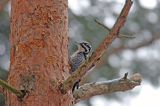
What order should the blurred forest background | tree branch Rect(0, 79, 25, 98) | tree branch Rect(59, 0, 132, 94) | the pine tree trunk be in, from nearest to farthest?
1. tree branch Rect(59, 0, 132, 94)
2. tree branch Rect(0, 79, 25, 98)
3. the pine tree trunk
4. the blurred forest background

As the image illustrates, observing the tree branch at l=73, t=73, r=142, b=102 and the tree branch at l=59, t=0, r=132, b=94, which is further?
the tree branch at l=73, t=73, r=142, b=102

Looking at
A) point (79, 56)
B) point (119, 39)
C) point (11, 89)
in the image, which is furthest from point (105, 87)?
point (119, 39)

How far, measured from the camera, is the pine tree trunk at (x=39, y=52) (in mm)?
1608

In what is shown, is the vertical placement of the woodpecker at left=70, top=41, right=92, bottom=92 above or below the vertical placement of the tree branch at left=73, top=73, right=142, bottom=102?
above

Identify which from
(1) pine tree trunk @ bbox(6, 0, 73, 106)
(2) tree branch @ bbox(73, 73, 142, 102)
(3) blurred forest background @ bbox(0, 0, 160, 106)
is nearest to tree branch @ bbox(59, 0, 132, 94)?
(1) pine tree trunk @ bbox(6, 0, 73, 106)

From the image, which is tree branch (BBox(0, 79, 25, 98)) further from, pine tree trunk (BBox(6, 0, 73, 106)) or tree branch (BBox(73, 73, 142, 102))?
tree branch (BBox(73, 73, 142, 102))

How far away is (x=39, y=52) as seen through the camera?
166 cm

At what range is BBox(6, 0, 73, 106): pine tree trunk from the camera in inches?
63.3

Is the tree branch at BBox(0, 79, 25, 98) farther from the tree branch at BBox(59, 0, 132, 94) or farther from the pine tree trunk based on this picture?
the tree branch at BBox(59, 0, 132, 94)

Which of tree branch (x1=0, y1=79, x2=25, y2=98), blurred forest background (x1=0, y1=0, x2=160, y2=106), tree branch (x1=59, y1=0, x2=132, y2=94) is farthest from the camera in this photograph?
blurred forest background (x1=0, y1=0, x2=160, y2=106)

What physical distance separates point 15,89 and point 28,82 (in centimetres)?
8

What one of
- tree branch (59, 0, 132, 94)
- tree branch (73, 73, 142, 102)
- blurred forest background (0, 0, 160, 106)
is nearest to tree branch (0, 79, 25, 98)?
tree branch (59, 0, 132, 94)

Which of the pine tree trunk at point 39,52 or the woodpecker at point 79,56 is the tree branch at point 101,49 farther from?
the woodpecker at point 79,56

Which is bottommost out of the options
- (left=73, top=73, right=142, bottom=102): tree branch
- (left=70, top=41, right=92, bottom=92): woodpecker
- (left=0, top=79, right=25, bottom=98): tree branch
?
(left=0, top=79, right=25, bottom=98): tree branch
